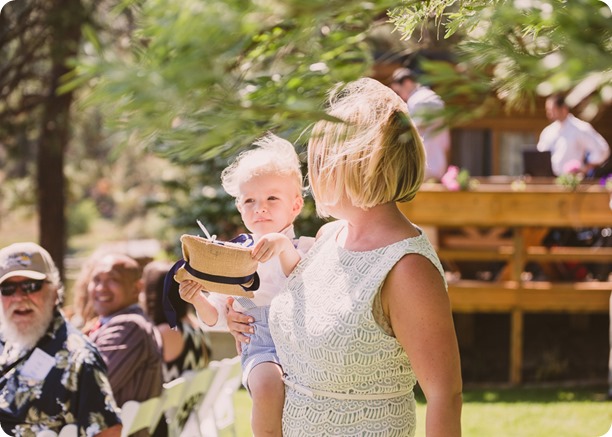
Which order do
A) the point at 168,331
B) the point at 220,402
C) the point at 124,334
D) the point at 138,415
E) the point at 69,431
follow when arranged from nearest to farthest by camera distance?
the point at 69,431
the point at 138,415
the point at 124,334
the point at 168,331
the point at 220,402

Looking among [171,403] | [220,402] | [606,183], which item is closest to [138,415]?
[171,403]

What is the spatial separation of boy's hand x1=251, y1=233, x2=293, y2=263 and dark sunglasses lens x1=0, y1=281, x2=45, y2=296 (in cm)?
198

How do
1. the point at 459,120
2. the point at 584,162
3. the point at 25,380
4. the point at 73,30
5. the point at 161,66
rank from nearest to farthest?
1. the point at 161,66
2. the point at 459,120
3. the point at 25,380
4. the point at 584,162
5. the point at 73,30

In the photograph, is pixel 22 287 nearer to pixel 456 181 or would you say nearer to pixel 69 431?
pixel 69 431

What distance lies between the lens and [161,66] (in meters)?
1.30

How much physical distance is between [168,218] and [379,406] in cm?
1117

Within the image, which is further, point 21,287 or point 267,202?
point 21,287

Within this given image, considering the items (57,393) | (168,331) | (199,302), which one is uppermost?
(199,302)

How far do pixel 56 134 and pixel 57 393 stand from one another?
8906mm

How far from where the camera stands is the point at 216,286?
2.58 meters

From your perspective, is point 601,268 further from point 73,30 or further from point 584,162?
point 73,30

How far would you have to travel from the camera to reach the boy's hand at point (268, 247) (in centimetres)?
Answer: 254

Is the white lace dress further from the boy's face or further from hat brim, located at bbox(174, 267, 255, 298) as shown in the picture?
the boy's face

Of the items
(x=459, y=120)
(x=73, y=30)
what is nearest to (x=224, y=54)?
(x=459, y=120)
